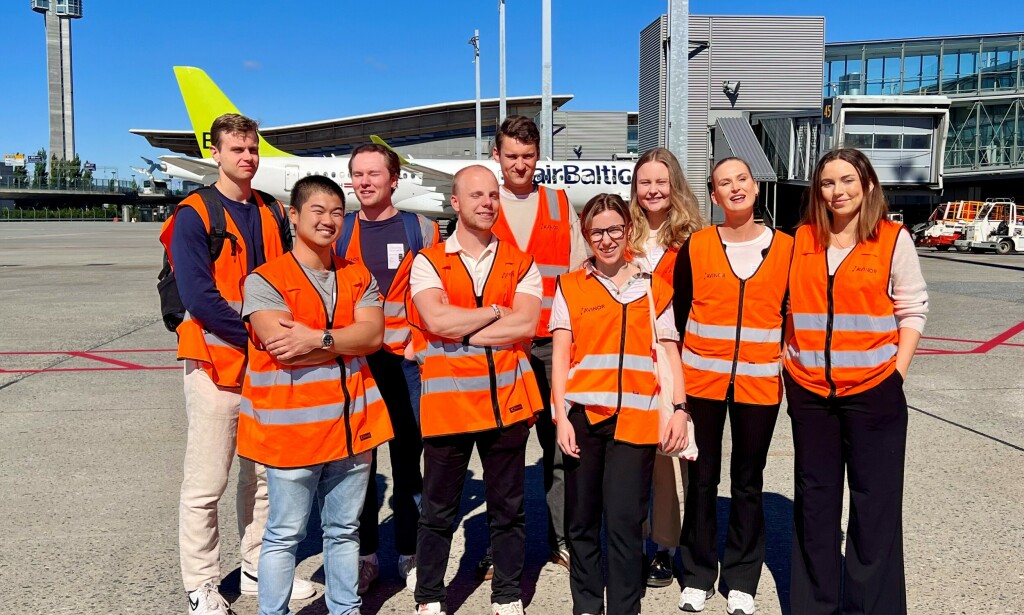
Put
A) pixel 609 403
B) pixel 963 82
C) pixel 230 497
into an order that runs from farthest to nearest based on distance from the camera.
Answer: pixel 963 82 < pixel 230 497 < pixel 609 403

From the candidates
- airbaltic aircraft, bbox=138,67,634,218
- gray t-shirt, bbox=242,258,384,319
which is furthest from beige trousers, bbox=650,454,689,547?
airbaltic aircraft, bbox=138,67,634,218

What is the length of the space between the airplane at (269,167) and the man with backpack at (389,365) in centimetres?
2780

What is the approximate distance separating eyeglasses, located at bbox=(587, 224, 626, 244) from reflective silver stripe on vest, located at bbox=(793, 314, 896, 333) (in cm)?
86

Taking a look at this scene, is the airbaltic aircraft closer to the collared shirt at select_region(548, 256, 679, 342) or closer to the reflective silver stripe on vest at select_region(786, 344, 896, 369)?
the collared shirt at select_region(548, 256, 679, 342)

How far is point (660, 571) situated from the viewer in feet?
12.4

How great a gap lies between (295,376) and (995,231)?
31112 millimetres

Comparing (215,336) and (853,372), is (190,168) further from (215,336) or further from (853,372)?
(853,372)

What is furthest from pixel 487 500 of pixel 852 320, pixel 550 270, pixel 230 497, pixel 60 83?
pixel 60 83

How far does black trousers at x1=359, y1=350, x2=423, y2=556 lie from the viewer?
3.76 meters

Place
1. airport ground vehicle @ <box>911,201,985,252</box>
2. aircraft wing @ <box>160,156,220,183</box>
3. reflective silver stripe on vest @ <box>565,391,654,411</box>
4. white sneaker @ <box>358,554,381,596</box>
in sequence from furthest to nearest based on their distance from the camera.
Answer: aircraft wing @ <box>160,156,220,183</box> < airport ground vehicle @ <box>911,201,985,252</box> < white sneaker @ <box>358,554,381,596</box> < reflective silver stripe on vest @ <box>565,391,654,411</box>

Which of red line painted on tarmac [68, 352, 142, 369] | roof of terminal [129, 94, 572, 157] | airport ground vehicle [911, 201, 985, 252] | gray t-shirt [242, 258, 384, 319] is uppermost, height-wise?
roof of terminal [129, 94, 572, 157]

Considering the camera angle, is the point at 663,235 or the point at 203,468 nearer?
the point at 203,468

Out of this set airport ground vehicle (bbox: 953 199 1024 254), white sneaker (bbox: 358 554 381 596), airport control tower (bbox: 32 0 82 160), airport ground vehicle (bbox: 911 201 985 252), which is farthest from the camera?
airport control tower (bbox: 32 0 82 160)

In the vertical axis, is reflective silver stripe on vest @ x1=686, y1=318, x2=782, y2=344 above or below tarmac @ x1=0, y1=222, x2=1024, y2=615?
above
